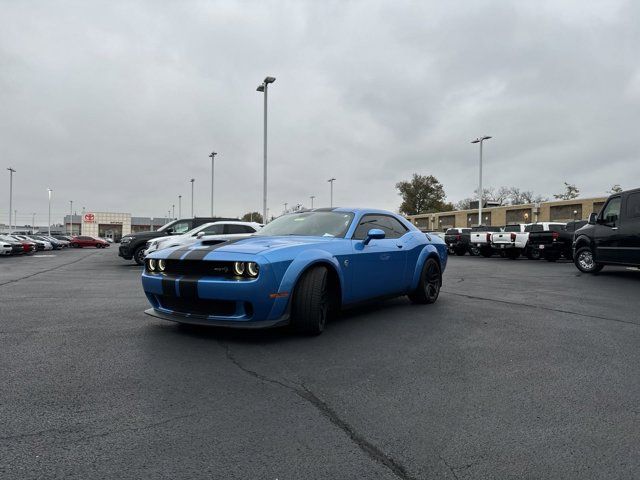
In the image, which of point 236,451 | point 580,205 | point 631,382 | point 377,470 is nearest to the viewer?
point 377,470

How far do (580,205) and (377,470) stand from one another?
56.8 meters

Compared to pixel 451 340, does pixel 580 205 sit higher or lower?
higher

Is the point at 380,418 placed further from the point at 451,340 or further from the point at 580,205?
the point at 580,205

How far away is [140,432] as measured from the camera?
2.58 m

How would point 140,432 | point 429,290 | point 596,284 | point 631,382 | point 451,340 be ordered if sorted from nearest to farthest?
point 140,432 < point 631,382 < point 451,340 < point 429,290 < point 596,284

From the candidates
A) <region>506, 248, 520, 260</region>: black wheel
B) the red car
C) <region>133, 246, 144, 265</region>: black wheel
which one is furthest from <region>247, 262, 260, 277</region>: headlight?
the red car

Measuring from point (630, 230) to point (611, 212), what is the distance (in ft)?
2.87

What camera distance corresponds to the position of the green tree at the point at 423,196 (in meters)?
96.6

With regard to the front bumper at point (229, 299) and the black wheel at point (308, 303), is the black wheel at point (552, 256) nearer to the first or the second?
the black wheel at point (308, 303)

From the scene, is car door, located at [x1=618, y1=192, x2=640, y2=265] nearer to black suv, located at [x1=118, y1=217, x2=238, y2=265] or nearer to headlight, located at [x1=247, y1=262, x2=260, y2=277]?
headlight, located at [x1=247, y1=262, x2=260, y2=277]

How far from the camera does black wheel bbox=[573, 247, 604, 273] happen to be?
41.3ft

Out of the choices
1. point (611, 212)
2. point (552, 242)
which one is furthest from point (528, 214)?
point (611, 212)

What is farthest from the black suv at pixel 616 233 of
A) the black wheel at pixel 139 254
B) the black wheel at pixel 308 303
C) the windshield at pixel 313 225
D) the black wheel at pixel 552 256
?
the black wheel at pixel 139 254

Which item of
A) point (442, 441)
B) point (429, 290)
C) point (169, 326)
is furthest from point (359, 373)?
point (429, 290)
